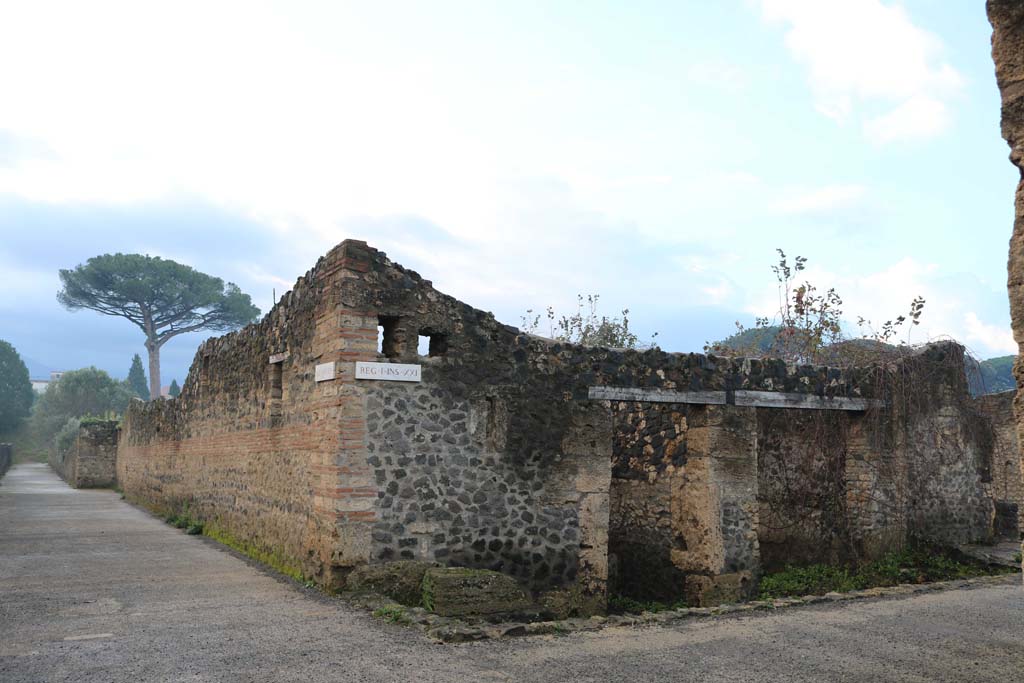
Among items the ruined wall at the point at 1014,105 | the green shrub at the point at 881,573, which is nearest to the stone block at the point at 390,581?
the green shrub at the point at 881,573

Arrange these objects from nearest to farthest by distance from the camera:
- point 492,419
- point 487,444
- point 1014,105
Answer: point 1014,105, point 487,444, point 492,419

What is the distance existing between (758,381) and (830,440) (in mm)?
2161

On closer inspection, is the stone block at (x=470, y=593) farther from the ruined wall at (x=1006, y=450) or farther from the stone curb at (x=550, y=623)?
the ruined wall at (x=1006, y=450)

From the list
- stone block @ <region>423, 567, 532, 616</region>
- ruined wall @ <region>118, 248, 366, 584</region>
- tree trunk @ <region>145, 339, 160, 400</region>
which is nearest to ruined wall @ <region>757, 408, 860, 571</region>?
stone block @ <region>423, 567, 532, 616</region>

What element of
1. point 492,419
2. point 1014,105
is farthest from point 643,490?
point 1014,105

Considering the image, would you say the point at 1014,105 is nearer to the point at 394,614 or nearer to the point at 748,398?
the point at 394,614

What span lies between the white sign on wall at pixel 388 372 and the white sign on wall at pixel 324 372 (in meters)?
0.29

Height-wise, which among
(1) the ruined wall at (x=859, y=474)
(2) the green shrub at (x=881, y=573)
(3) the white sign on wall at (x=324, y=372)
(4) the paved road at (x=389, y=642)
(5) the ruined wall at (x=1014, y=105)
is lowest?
(2) the green shrub at (x=881, y=573)

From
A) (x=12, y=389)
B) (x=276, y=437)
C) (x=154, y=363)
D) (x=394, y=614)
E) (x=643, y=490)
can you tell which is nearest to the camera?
(x=394, y=614)

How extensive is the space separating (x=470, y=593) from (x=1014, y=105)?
5.45 m

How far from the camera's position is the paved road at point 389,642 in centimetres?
520

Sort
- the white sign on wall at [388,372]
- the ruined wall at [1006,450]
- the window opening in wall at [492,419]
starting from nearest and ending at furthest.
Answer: the white sign on wall at [388,372] < the window opening in wall at [492,419] < the ruined wall at [1006,450]

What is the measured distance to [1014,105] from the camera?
3.42m

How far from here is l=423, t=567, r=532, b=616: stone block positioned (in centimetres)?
698
